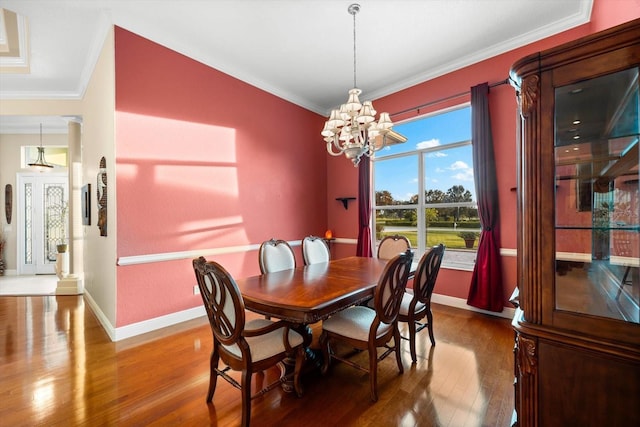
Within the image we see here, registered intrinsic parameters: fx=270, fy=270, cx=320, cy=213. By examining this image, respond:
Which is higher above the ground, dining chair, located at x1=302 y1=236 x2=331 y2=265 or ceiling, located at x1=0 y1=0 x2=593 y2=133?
ceiling, located at x1=0 y1=0 x2=593 y2=133

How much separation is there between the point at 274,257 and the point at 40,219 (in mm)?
6453

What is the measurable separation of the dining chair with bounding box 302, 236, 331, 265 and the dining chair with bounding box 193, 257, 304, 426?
134cm

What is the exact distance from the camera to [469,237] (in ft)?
12.0

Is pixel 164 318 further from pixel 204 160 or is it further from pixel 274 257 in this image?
pixel 204 160

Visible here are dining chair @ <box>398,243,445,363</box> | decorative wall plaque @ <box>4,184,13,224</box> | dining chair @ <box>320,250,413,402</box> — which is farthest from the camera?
decorative wall plaque @ <box>4,184,13,224</box>

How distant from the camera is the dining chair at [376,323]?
181 centimetres

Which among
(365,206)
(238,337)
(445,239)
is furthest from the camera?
(365,206)

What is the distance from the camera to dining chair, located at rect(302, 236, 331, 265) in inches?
126

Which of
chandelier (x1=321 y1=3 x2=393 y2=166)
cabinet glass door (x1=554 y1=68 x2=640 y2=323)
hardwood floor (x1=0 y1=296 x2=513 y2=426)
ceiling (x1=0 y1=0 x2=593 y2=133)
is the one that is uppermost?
ceiling (x1=0 y1=0 x2=593 y2=133)

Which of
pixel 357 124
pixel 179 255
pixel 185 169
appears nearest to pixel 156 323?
pixel 179 255

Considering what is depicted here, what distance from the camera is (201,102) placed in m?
3.41

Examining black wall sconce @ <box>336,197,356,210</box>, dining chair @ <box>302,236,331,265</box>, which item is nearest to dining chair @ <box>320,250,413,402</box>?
dining chair @ <box>302,236,331,265</box>

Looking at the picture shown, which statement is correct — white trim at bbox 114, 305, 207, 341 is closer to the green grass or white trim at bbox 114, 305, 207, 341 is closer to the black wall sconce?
the black wall sconce

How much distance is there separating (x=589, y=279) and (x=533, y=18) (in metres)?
3.09
